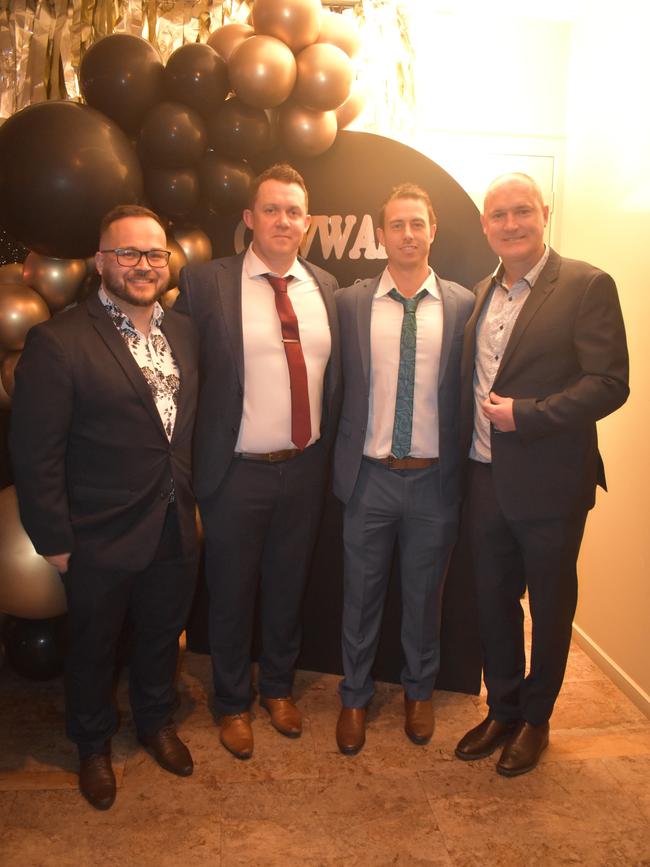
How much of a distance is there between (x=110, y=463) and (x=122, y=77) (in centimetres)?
132

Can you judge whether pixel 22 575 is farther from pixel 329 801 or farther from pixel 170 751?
pixel 329 801

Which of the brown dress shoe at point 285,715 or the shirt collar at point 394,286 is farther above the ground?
the shirt collar at point 394,286

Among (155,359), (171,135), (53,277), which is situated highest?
(171,135)

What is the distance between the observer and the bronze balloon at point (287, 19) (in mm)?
2408

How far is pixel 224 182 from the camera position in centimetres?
246

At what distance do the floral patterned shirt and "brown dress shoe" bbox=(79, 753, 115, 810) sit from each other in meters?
1.09

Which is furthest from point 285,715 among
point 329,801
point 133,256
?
point 133,256

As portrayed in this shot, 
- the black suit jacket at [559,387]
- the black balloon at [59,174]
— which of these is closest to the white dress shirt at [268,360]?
the black balloon at [59,174]

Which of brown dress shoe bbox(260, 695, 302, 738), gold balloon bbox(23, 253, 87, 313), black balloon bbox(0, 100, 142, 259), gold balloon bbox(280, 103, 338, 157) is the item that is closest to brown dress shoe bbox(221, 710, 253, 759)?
brown dress shoe bbox(260, 695, 302, 738)

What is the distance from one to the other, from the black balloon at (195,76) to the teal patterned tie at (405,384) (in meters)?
1.01

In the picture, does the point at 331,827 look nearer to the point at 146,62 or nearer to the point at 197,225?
the point at 197,225

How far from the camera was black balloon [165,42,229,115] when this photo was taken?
2.32 m

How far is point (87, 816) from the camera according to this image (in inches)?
81.0

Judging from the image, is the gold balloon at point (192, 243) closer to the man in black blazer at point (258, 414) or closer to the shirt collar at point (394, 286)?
the man in black blazer at point (258, 414)
